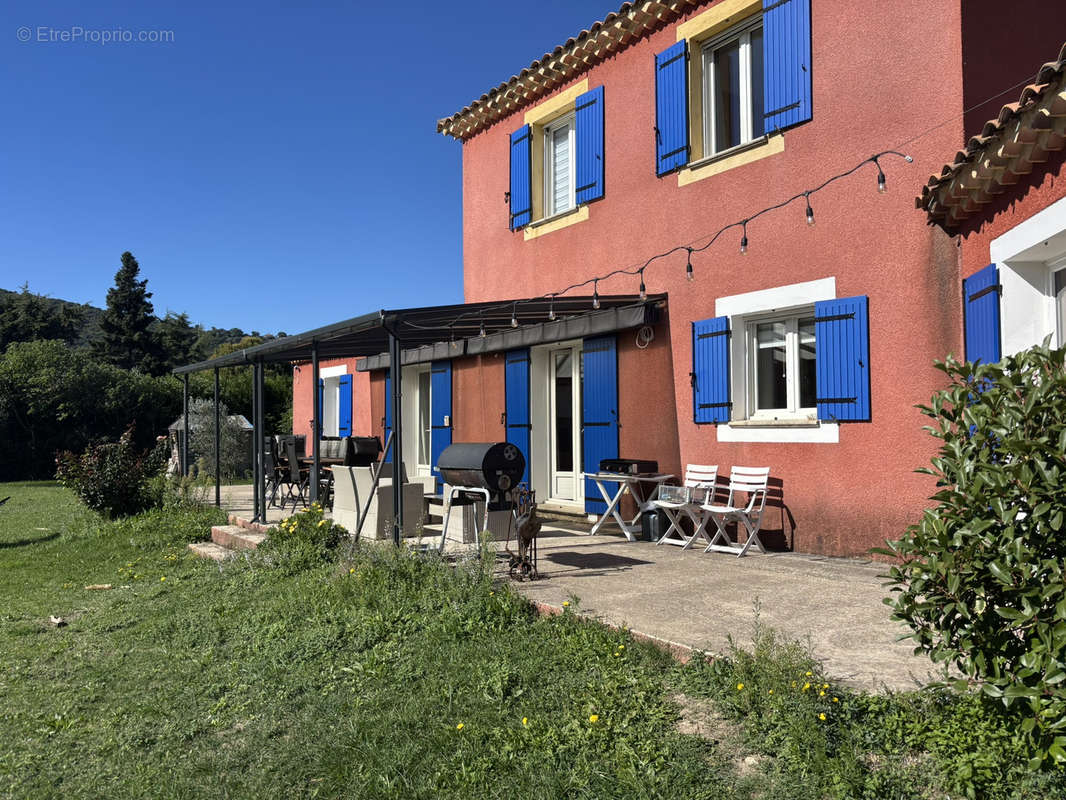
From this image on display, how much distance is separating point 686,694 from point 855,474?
12.1 ft

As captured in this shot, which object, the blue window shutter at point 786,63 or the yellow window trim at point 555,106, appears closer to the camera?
the blue window shutter at point 786,63

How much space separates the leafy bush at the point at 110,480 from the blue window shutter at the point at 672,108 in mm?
8160

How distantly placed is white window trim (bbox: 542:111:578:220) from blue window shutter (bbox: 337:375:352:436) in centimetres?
651

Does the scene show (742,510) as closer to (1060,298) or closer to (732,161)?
(1060,298)

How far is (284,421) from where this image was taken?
2361cm

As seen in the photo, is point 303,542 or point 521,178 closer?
point 303,542

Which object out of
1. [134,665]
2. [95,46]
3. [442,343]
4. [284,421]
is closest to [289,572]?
[134,665]

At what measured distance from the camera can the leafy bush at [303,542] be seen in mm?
6562

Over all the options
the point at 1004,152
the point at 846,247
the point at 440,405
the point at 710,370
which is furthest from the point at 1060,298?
the point at 440,405

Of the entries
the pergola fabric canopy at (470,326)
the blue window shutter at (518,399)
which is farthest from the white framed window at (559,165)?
the blue window shutter at (518,399)

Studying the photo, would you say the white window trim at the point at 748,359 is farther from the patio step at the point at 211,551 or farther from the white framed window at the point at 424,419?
the white framed window at the point at 424,419

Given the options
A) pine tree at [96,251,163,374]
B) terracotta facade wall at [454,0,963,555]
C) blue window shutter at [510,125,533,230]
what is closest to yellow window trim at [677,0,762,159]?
terracotta facade wall at [454,0,963,555]

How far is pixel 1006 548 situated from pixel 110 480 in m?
11.0

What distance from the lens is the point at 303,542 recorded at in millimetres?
6914
